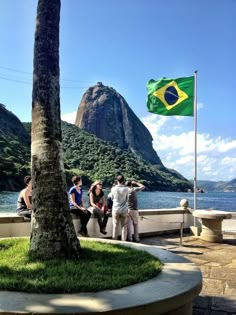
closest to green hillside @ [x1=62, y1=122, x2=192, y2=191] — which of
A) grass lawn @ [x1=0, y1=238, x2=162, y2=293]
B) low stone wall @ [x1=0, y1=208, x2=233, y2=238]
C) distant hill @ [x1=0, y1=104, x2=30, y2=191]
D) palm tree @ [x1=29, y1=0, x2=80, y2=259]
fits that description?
distant hill @ [x1=0, y1=104, x2=30, y2=191]

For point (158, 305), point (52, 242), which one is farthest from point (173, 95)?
point (158, 305)

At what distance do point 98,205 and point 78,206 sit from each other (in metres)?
0.80

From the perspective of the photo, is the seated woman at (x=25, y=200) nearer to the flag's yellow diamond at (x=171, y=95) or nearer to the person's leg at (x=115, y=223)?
the person's leg at (x=115, y=223)

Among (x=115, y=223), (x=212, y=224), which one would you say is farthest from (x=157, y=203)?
(x=115, y=223)

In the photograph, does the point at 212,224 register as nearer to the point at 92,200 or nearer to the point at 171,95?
the point at 92,200

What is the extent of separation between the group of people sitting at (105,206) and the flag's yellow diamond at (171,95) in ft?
11.3

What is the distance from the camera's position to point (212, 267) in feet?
24.2

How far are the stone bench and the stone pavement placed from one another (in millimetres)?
228

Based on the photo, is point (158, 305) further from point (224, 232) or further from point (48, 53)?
point (224, 232)

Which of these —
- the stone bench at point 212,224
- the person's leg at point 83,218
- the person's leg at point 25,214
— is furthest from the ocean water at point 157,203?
the person's leg at point 25,214

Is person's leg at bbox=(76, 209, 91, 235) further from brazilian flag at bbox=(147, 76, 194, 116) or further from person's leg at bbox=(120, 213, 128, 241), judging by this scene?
brazilian flag at bbox=(147, 76, 194, 116)

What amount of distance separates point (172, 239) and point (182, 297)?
755cm

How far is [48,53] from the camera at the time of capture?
498cm

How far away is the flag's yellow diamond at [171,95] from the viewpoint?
12.2 m
